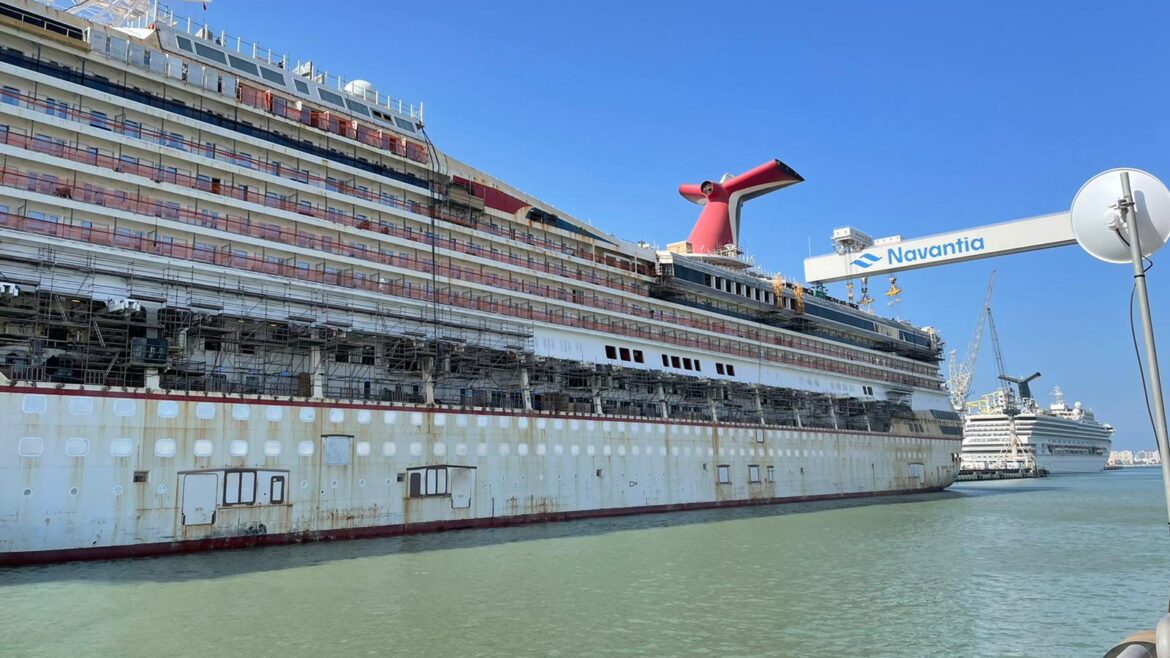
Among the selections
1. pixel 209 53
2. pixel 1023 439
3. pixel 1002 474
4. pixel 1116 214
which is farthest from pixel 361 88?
pixel 1023 439

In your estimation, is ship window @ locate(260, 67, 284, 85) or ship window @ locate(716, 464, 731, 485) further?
ship window @ locate(716, 464, 731, 485)

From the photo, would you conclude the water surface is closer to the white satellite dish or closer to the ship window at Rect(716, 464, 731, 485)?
the white satellite dish

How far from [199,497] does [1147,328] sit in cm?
2556

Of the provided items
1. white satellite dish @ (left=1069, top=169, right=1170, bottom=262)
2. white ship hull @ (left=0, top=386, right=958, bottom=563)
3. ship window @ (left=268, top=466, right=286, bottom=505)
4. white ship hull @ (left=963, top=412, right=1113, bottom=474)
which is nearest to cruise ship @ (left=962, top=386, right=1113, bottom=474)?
white ship hull @ (left=963, top=412, right=1113, bottom=474)

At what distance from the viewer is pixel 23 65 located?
2523 centimetres

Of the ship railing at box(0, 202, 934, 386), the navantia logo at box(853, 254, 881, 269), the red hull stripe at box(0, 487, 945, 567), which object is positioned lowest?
the red hull stripe at box(0, 487, 945, 567)

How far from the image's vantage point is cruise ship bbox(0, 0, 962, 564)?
914 inches

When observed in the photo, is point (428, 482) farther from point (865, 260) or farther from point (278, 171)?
point (865, 260)

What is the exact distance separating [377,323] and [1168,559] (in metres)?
28.8

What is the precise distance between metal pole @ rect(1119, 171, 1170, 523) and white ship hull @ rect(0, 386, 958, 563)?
2534cm

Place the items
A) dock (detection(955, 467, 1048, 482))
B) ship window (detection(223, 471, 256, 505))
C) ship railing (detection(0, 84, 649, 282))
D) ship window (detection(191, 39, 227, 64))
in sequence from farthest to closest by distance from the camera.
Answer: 1. dock (detection(955, 467, 1048, 482))
2. ship window (detection(191, 39, 227, 64))
3. ship railing (detection(0, 84, 649, 282))
4. ship window (detection(223, 471, 256, 505))

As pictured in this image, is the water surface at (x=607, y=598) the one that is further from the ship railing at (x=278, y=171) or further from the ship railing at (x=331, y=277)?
the ship railing at (x=278, y=171)

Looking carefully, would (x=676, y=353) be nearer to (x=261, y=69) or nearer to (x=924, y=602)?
(x=261, y=69)

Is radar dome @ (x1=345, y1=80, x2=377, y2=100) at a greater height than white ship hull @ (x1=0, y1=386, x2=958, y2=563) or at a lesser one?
greater
